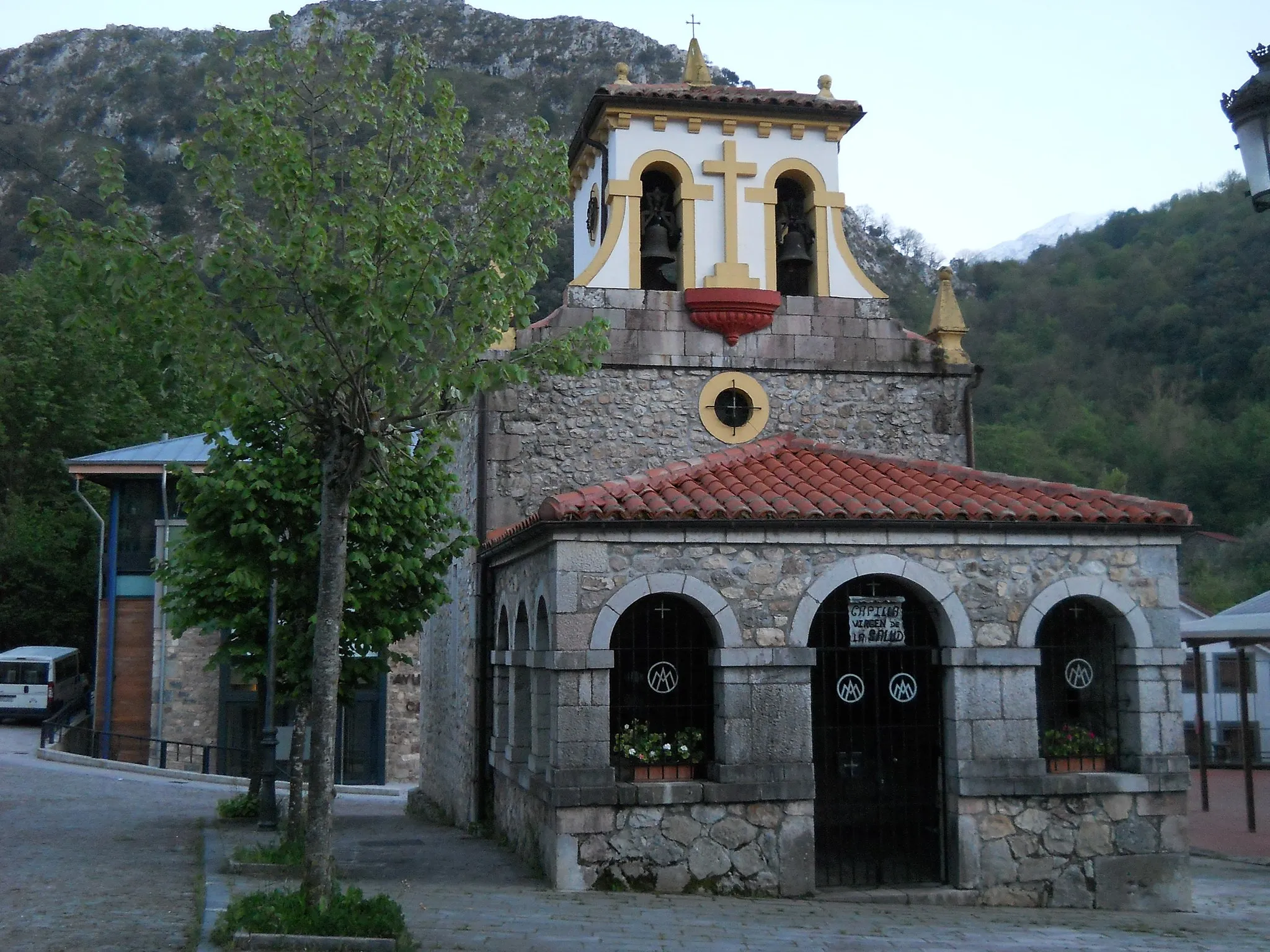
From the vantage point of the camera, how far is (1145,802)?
9914 millimetres

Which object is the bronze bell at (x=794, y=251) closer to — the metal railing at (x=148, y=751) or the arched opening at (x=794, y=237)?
the arched opening at (x=794, y=237)

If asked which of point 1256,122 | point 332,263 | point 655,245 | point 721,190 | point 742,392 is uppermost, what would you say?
point 721,190

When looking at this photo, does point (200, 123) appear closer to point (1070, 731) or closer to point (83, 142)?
point (1070, 731)

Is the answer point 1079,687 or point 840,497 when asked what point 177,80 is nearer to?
point 840,497

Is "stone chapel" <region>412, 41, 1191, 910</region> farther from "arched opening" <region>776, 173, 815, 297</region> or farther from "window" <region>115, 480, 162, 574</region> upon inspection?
"window" <region>115, 480, 162, 574</region>

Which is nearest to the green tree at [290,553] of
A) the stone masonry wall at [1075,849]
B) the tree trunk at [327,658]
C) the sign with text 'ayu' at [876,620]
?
the sign with text 'ayu' at [876,620]

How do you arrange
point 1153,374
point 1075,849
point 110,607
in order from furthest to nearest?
point 1153,374, point 110,607, point 1075,849

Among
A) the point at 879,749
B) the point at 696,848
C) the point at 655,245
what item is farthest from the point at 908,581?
the point at 655,245

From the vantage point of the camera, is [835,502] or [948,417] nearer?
[835,502]

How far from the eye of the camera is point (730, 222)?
13.0 m

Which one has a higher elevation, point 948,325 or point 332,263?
point 948,325

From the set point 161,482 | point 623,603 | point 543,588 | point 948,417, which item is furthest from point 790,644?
point 161,482

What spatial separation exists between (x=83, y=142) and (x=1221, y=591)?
70.3 m

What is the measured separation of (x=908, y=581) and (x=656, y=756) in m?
2.52
